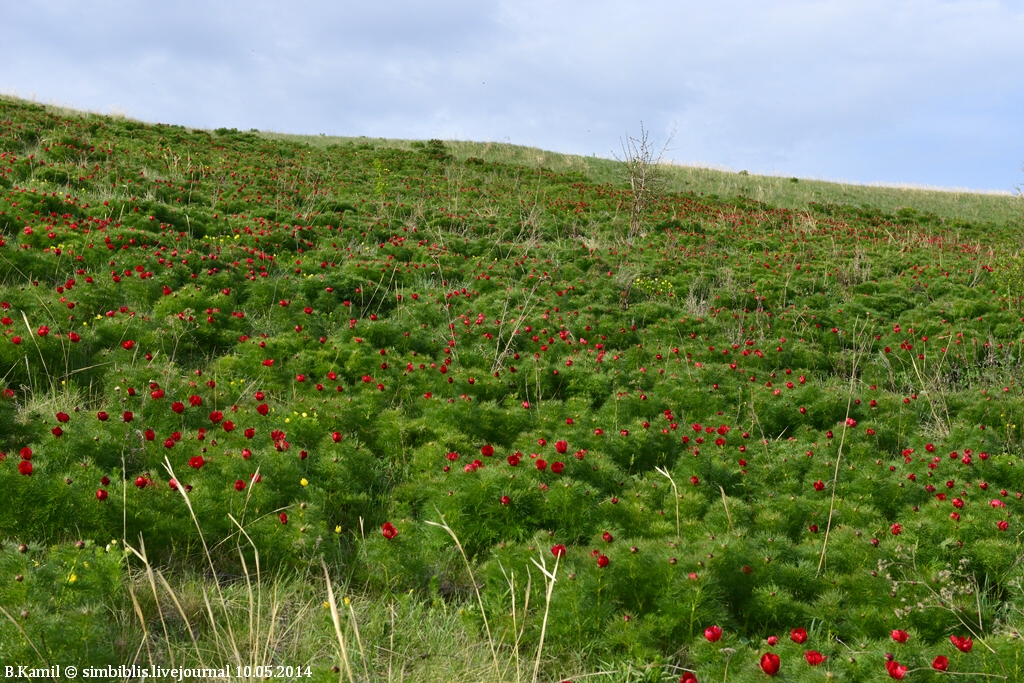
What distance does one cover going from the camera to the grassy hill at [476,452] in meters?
3.59

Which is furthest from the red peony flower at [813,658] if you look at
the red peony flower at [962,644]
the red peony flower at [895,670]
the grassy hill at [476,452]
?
the red peony flower at [962,644]

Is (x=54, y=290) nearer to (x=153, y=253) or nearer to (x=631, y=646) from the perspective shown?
(x=153, y=253)

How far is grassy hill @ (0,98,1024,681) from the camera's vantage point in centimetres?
359

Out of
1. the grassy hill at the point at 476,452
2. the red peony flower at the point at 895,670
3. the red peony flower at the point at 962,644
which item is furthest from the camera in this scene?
the grassy hill at the point at 476,452

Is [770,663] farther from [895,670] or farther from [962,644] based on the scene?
[962,644]

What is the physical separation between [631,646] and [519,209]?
15857 mm

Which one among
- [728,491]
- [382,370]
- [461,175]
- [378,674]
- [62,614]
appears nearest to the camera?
[62,614]

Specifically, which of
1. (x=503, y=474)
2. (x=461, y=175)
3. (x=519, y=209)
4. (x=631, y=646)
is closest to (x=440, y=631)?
(x=631, y=646)

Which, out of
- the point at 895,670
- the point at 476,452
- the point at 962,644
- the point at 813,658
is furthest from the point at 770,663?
the point at 476,452

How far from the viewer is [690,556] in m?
4.19

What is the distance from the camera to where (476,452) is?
6203 millimetres

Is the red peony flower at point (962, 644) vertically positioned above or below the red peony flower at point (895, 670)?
below

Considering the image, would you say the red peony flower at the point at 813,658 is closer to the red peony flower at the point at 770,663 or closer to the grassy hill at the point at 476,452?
the grassy hill at the point at 476,452

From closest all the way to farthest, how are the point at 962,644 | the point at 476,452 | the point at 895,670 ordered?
the point at 895,670 < the point at 962,644 < the point at 476,452
